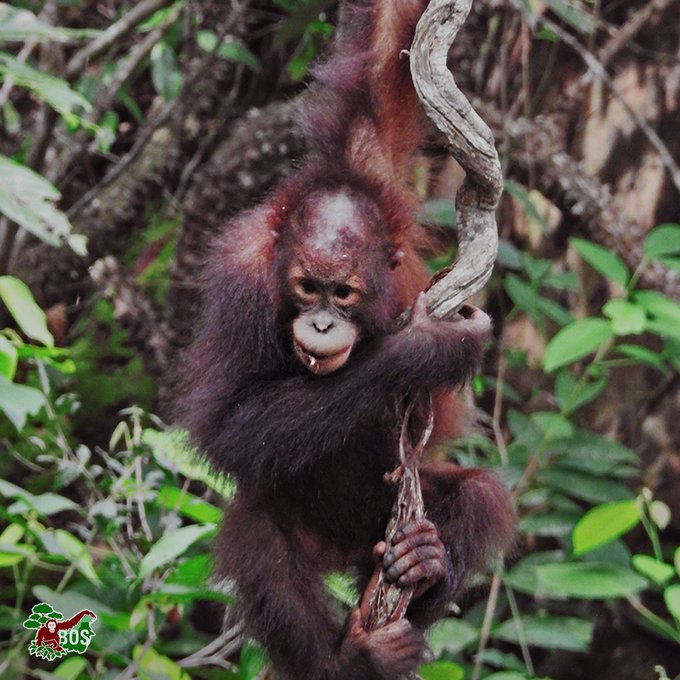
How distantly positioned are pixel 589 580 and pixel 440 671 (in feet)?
1.95

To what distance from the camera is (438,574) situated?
2791 mm

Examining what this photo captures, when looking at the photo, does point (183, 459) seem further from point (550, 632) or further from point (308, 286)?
point (550, 632)

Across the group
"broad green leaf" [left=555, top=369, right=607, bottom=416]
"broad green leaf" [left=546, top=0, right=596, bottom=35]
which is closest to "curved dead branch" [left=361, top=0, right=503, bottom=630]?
"broad green leaf" [left=555, top=369, right=607, bottom=416]

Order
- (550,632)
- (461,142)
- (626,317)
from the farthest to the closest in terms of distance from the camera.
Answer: (550,632) → (626,317) → (461,142)

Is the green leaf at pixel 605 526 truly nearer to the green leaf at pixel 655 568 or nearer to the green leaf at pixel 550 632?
the green leaf at pixel 655 568

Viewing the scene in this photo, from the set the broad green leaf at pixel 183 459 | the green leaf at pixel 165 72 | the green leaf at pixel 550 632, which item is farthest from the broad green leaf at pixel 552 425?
the green leaf at pixel 165 72

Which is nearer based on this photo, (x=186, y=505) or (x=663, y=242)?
(x=186, y=505)

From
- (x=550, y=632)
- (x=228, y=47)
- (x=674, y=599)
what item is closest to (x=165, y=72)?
(x=228, y=47)

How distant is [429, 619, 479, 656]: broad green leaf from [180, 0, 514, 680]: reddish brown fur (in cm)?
86

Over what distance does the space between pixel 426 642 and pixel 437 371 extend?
796 mm

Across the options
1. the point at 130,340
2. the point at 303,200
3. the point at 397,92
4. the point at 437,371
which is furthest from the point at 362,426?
the point at 130,340

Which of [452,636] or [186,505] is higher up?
[186,505]

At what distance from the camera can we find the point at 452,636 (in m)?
3.91

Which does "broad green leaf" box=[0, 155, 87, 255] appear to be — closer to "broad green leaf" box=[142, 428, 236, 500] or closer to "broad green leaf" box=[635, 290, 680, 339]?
"broad green leaf" box=[142, 428, 236, 500]
